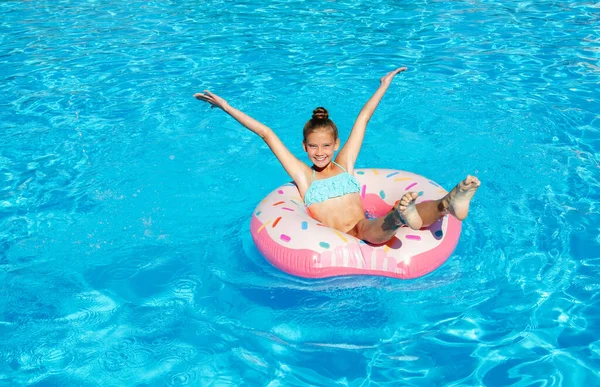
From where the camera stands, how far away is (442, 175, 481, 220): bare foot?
11.8 feet

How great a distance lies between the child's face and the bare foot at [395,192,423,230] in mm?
919

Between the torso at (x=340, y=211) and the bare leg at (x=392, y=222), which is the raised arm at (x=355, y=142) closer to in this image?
the torso at (x=340, y=211)

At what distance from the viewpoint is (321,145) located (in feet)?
14.5

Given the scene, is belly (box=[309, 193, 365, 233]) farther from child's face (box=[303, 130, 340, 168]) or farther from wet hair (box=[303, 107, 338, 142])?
wet hair (box=[303, 107, 338, 142])

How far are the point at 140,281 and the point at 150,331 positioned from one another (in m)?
0.58

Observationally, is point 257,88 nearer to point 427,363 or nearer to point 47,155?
point 47,155

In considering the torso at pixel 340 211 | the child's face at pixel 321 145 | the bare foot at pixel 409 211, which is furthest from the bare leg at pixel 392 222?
the child's face at pixel 321 145

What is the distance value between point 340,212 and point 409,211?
2.95ft

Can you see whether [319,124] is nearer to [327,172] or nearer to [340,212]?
[327,172]

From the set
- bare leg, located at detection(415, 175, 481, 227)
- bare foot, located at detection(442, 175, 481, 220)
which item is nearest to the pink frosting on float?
bare leg, located at detection(415, 175, 481, 227)

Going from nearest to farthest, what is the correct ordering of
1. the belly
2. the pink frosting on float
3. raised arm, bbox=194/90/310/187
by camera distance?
the pink frosting on float
the belly
raised arm, bbox=194/90/310/187

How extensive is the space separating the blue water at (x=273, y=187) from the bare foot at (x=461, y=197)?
0.58 m

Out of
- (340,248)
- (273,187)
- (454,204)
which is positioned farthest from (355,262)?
(273,187)

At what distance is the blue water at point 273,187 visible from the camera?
3.65m
